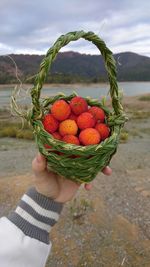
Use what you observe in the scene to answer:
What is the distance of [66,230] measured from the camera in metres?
4.59

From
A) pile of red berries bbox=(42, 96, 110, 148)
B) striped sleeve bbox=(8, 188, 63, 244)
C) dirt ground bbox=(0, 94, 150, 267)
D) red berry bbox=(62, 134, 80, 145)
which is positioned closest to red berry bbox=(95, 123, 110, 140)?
pile of red berries bbox=(42, 96, 110, 148)

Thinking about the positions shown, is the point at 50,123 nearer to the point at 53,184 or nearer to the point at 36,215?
the point at 53,184

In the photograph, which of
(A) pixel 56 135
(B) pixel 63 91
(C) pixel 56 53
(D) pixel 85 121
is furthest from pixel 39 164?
(B) pixel 63 91

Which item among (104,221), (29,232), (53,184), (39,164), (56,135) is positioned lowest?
(104,221)

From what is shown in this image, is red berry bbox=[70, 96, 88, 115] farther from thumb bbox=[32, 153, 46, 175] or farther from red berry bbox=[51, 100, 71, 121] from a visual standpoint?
thumb bbox=[32, 153, 46, 175]

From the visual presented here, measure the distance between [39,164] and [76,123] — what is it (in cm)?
23

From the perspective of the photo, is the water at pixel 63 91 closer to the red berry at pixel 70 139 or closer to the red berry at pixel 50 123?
the red berry at pixel 50 123

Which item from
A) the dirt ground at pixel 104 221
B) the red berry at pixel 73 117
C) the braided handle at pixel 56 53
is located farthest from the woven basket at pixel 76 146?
the dirt ground at pixel 104 221

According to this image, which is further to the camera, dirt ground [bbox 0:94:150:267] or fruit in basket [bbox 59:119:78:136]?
dirt ground [bbox 0:94:150:267]

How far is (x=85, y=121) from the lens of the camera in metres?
1.50

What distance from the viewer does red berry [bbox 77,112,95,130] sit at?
150 centimetres

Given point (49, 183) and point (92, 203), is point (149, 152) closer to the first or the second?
point (92, 203)

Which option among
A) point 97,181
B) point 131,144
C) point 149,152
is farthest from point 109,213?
point 131,144

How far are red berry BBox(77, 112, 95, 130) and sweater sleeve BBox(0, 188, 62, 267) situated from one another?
0.35 meters
